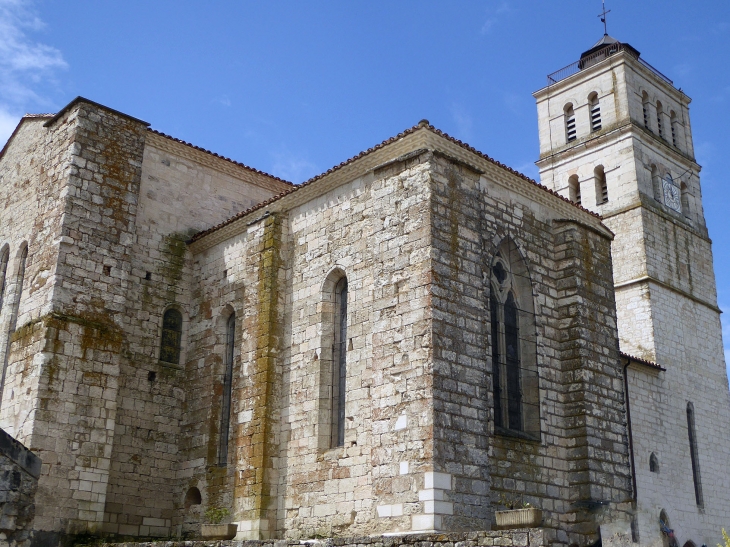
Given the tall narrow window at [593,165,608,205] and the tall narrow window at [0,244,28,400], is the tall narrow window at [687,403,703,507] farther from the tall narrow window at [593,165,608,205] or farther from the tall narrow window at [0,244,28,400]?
the tall narrow window at [0,244,28,400]

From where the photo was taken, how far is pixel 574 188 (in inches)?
1044

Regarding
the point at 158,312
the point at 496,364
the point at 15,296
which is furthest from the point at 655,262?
the point at 15,296

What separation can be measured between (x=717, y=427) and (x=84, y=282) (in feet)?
56.3

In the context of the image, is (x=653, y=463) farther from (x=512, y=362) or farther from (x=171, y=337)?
(x=171, y=337)

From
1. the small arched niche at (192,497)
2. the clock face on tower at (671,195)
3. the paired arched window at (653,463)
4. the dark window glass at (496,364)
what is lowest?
the small arched niche at (192,497)

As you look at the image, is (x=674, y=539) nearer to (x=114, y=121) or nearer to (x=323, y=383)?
(x=323, y=383)

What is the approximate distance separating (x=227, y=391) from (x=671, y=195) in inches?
657

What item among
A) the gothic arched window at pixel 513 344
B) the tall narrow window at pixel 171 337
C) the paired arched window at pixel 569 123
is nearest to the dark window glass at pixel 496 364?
the gothic arched window at pixel 513 344

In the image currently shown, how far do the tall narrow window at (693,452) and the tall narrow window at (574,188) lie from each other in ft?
25.2

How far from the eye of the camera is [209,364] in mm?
15500

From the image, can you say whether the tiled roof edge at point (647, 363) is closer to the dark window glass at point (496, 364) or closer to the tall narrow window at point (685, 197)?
the dark window glass at point (496, 364)

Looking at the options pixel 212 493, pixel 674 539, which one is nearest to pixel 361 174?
pixel 212 493

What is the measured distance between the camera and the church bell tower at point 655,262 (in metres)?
19.8

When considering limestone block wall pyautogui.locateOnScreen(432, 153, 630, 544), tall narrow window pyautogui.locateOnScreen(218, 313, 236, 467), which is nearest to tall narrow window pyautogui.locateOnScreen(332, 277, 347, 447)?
limestone block wall pyautogui.locateOnScreen(432, 153, 630, 544)
